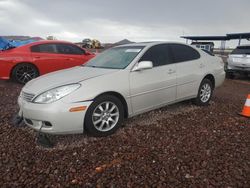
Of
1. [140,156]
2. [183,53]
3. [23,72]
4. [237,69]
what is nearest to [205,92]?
[183,53]

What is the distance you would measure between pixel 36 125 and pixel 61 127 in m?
0.42

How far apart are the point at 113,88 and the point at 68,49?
496 centimetres

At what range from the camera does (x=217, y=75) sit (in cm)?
584

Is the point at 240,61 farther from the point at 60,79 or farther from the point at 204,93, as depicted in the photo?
the point at 60,79

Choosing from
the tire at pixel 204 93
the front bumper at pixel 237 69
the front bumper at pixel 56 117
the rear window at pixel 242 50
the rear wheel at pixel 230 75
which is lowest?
the rear wheel at pixel 230 75

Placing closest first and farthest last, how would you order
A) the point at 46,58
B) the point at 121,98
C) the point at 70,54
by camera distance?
the point at 121,98 → the point at 46,58 → the point at 70,54

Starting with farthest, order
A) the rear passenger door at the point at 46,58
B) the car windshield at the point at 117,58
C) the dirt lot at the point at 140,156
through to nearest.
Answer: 1. the rear passenger door at the point at 46,58
2. the car windshield at the point at 117,58
3. the dirt lot at the point at 140,156

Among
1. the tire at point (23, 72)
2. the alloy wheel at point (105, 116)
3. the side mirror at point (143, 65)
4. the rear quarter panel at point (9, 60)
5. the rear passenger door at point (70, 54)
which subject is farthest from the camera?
the rear passenger door at point (70, 54)

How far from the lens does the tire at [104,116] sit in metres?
3.60

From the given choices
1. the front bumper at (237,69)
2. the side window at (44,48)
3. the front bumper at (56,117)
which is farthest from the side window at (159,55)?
the front bumper at (237,69)

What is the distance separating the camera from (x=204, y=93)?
5.58 metres

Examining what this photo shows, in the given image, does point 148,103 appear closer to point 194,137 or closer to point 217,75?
point 194,137

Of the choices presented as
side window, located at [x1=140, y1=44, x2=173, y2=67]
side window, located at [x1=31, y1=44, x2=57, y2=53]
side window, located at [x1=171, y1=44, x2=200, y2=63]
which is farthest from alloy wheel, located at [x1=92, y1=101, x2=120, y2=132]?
side window, located at [x1=31, y1=44, x2=57, y2=53]

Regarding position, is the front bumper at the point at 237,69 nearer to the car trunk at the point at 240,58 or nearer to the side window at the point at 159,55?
the car trunk at the point at 240,58
